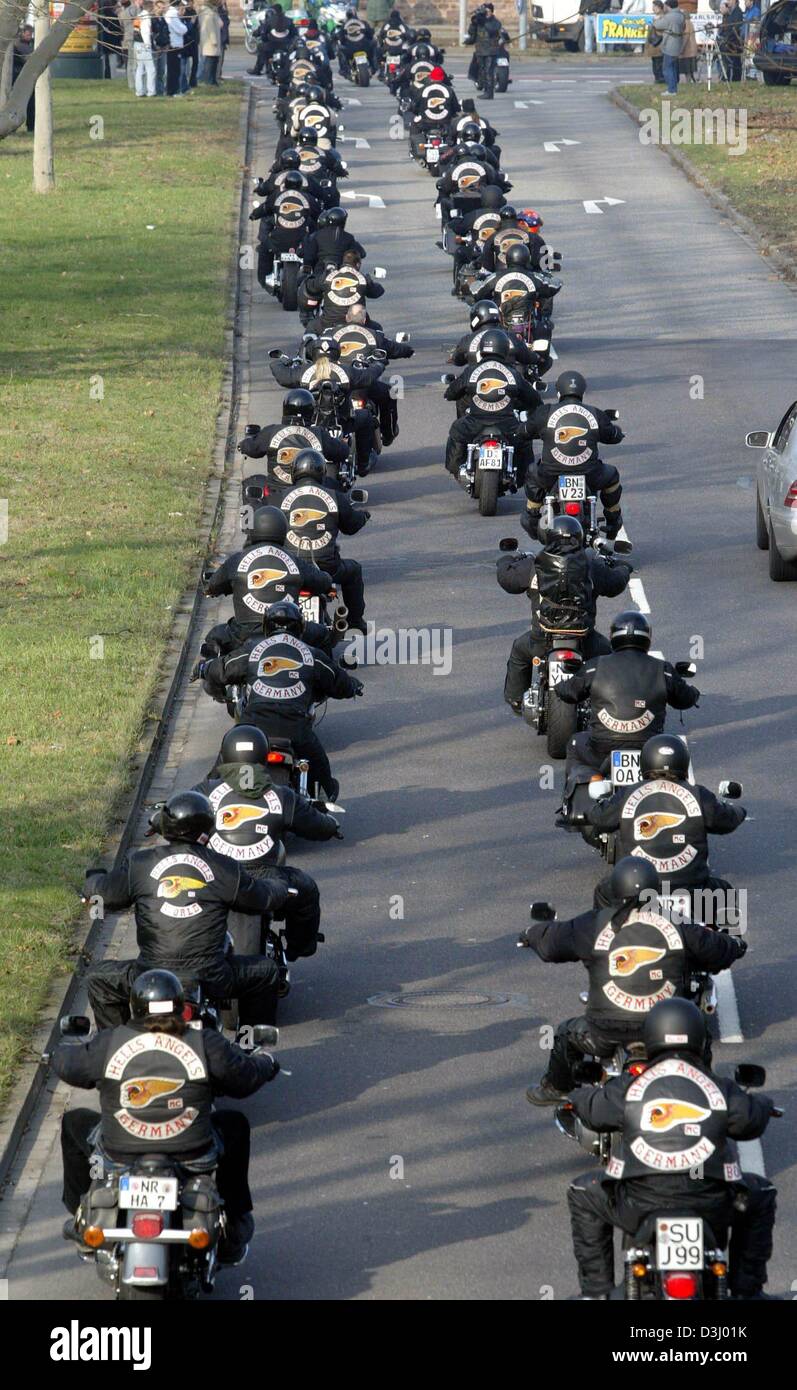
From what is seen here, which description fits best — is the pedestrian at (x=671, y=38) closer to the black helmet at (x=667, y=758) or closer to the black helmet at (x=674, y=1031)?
the black helmet at (x=667, y=758)

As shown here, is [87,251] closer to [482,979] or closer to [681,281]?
[681,281]

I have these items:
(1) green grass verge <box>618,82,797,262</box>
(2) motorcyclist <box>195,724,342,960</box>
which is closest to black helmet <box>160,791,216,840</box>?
(2) motorcyclist <box>195,724,342,960</box>

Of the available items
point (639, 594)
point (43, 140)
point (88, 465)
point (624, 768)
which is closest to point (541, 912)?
point (624, 768)

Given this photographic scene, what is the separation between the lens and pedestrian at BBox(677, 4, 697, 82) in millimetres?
52938

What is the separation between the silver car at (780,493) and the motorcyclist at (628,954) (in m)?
10.2

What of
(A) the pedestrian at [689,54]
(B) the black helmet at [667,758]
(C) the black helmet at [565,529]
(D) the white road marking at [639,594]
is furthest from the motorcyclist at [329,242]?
(A) the pedestrian at [689,54]

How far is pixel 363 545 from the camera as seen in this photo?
72.7 ft

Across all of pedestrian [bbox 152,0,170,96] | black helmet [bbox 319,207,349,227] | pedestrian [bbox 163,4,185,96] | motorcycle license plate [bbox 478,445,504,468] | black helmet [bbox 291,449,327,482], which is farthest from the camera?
pedestrian [bbox 163,4,185,96]

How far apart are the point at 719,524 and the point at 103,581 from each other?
6430 mm

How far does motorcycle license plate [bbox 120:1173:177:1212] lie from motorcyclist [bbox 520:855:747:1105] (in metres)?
2.44

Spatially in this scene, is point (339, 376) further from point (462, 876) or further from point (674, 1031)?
point (674, 1031)

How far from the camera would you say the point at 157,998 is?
8.89 m

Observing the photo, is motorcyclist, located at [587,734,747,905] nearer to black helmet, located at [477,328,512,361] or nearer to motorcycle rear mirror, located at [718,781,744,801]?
motorcycle rear mirror, located at [718,781,744,801]
